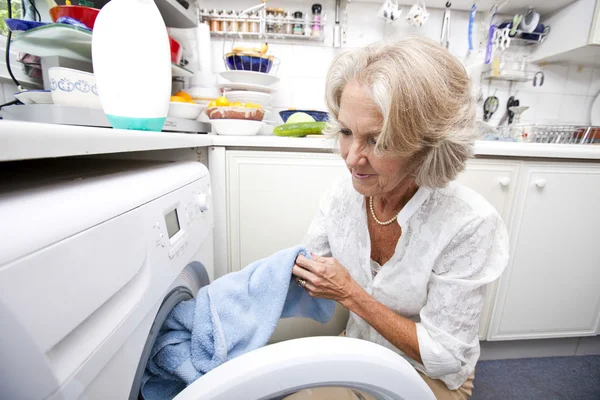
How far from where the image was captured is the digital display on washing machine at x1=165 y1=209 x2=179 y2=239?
0.45m

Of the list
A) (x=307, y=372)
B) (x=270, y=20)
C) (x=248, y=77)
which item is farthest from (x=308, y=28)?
(x=307, y=372)

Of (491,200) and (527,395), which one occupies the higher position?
(491,200)

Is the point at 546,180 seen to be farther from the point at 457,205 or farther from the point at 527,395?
the point at 527,395

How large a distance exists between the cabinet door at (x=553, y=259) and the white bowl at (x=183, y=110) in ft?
4.24

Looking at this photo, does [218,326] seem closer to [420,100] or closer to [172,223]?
[172,223]

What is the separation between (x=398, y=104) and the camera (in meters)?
0.50

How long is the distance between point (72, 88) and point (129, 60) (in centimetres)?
22

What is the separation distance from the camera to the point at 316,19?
4.64 feet

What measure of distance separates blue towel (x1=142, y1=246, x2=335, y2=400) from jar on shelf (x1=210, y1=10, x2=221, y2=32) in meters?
1.38

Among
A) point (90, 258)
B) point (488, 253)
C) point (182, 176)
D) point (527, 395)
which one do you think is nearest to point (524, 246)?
point (527, 395)

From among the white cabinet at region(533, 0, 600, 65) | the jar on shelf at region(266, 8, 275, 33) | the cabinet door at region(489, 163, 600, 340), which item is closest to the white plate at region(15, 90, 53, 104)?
the jar on shelf at region(266, 8, 275, 33)

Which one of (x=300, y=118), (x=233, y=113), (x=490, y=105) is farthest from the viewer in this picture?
(x=490, y=105)

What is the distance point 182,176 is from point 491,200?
1118 mm

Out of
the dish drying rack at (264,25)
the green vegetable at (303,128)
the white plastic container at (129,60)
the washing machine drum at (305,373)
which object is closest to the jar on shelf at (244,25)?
the dish drying rack at (264,25)
